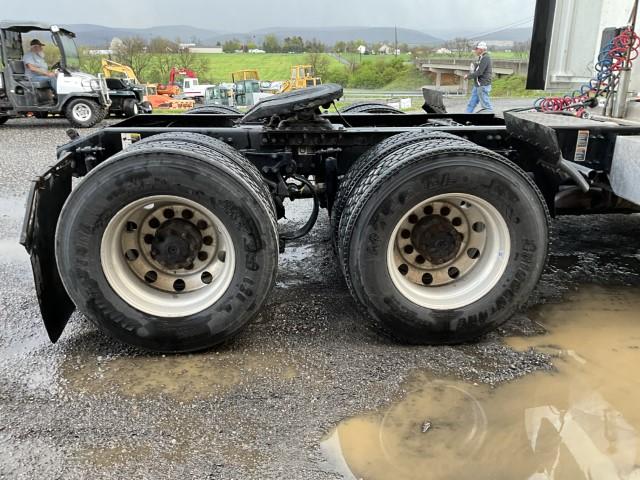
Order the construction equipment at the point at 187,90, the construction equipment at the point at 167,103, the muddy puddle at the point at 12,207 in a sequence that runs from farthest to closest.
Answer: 1. the construction equipment at the point at 187,90
2. the construction equipment at the point at 167,103
3. the muddy puddle at the point at 12,207

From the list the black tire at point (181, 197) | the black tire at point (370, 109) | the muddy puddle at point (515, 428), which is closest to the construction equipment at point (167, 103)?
the black tire at point (370, 109)

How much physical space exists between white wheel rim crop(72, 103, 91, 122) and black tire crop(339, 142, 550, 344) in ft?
44.0

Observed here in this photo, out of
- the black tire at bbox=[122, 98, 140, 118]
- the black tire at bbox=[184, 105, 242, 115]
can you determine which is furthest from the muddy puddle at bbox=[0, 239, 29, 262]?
the black tire at bbox=[122, 98, 140, 118]

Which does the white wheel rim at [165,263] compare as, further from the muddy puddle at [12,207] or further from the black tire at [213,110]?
the muddy puddle at [12,207]

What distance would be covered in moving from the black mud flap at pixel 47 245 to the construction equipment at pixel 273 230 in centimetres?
1

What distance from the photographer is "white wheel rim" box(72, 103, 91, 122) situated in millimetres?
14930

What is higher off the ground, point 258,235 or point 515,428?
point 258,235

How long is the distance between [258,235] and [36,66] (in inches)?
571

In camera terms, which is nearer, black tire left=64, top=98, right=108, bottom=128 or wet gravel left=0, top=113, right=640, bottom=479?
wet gravel left=0, top=113, right=640, bottom=479

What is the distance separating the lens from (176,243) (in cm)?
345

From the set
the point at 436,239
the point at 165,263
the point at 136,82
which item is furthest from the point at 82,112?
the point at 436,239

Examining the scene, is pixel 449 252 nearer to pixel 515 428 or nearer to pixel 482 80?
pixel 515 428

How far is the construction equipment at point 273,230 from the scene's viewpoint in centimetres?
323

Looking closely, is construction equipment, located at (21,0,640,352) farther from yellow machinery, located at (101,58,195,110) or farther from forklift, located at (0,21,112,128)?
yellow machinery, located at (101,58,195,110)
